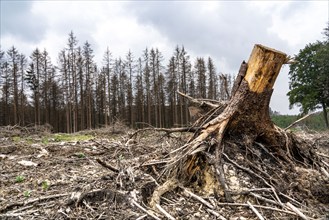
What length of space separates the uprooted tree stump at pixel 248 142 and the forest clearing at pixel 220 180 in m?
0.01

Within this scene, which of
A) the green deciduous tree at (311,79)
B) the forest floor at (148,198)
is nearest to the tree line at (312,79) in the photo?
the green deciduous tree at (311,79)

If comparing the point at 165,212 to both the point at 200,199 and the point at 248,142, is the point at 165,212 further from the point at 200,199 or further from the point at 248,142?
the point at 248,142

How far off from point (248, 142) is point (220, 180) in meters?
0.89

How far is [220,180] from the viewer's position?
3.21 meters

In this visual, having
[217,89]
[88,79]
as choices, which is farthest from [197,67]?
[88,79]

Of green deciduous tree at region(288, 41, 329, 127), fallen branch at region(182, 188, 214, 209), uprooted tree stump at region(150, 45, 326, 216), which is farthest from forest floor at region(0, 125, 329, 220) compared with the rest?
green deciduous tree at region(288, 41, 329, 127)

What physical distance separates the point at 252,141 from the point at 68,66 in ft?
111

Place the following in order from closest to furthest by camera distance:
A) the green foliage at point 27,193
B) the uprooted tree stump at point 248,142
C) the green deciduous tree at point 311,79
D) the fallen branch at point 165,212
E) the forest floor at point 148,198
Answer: the fallen branch at point 165,212, the forest floor at point 148,198, the uprooted tree stump at point 248,142, the green foliage at point 27,193, the green deciduous tree at point 311,79

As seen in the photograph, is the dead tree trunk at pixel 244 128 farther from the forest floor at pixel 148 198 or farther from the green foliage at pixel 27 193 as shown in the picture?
the green foliage at pixel 27 193

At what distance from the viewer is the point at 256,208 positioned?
2953mm

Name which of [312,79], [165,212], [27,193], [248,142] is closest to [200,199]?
[165,212]

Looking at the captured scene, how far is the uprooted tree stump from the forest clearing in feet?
0.04

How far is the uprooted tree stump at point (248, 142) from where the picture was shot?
346 cm

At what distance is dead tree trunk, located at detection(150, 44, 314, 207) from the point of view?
3521 mm
